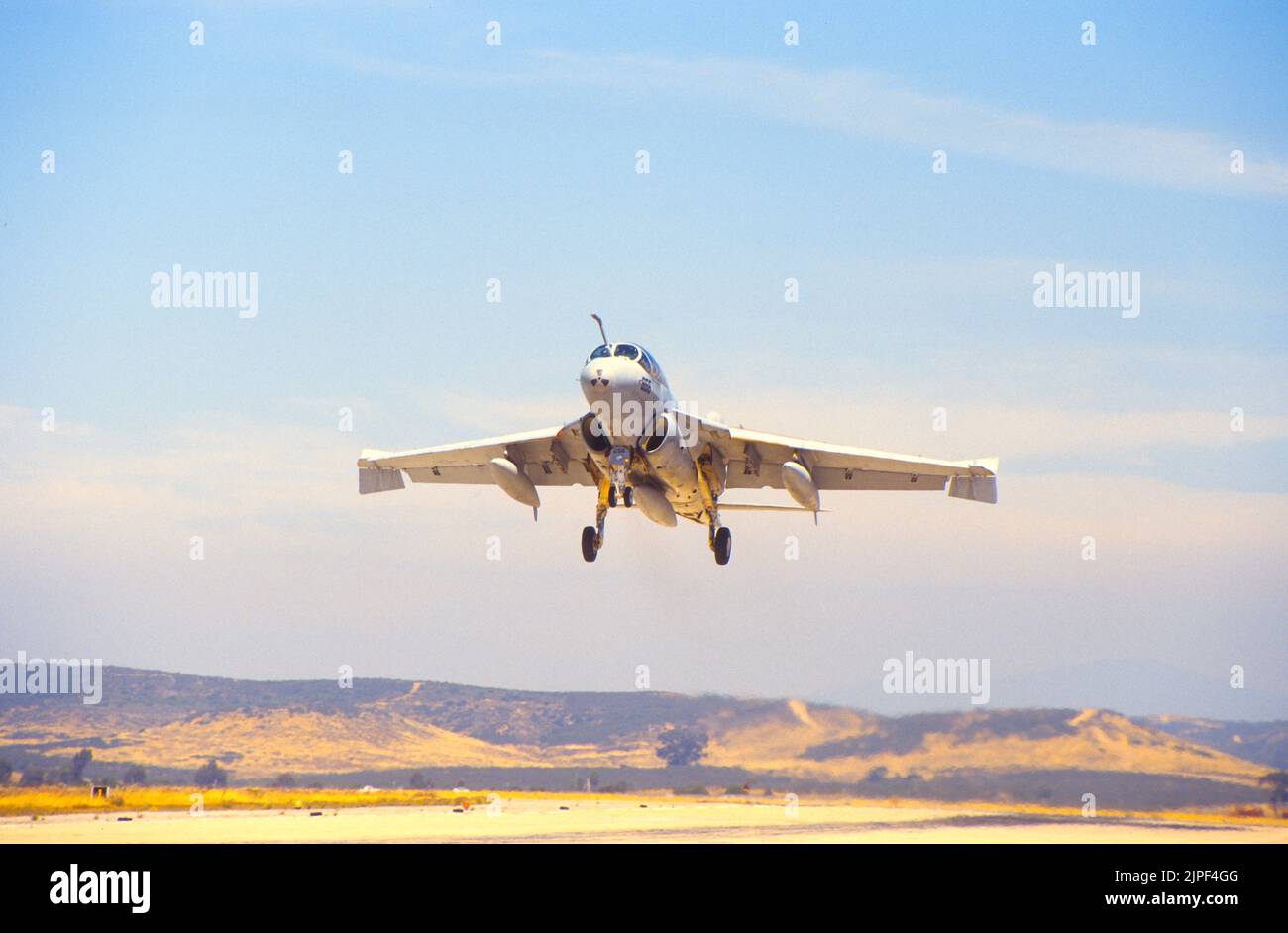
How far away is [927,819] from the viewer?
129 ft

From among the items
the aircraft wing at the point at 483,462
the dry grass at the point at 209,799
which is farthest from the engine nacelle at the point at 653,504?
the dry grass at the point at 209,799

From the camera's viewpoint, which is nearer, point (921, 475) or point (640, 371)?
point (640, 371)

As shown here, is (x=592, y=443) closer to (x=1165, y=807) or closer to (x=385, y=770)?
(x=1165, y=807)

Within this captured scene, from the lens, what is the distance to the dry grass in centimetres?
4462

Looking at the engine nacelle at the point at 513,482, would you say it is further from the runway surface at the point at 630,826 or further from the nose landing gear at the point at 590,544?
the runway surface at the point at 630,826

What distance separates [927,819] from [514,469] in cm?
1486

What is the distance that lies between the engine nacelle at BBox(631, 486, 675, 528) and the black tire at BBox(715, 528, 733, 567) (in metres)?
1.45

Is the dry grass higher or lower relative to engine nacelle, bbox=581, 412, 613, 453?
lower

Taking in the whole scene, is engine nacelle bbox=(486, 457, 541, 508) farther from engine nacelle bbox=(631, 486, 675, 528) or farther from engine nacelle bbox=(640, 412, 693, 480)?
engine nacelle bbox=(640, 412, 693, 480)

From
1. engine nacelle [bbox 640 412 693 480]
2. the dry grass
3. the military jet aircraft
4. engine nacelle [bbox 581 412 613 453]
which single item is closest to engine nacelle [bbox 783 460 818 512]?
the military jet aircraft
